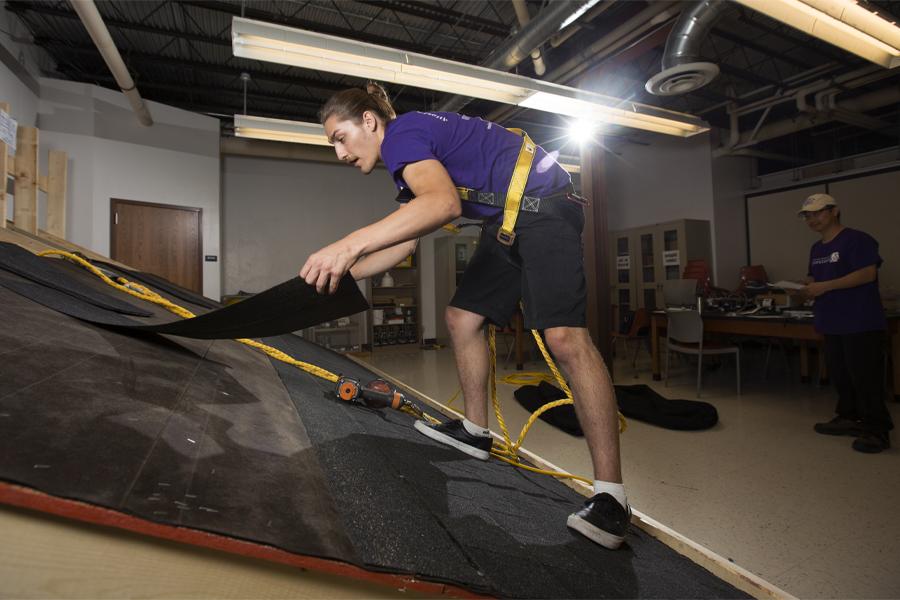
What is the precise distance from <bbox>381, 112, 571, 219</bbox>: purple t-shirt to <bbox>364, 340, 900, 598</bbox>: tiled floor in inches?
55.9

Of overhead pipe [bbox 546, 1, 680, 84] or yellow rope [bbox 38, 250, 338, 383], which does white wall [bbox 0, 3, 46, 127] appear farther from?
overhead pipe [bbox 546, 1, 680, 84]

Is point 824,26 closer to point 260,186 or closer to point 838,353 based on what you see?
point 838,353

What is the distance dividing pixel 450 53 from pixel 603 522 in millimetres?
5615

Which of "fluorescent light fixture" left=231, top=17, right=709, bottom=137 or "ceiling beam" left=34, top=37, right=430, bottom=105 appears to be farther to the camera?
"ceiling beam" left=34, top=37, right=430, bottom=105

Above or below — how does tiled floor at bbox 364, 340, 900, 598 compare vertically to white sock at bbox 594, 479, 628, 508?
below

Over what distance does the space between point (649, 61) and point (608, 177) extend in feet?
11.0

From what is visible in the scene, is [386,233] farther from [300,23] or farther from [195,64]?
[195,64]

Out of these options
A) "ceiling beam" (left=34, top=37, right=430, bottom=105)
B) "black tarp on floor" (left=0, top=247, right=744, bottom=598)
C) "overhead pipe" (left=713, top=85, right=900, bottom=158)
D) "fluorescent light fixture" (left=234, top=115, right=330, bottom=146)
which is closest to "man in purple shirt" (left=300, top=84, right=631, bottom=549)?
"black tarp on floor" (left=0, top=247, right=744, bottom=598)

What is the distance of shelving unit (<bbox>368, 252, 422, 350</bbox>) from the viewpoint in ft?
24.2

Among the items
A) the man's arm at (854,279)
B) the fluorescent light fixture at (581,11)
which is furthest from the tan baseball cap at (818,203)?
the fluorescent light fixture at (581,11)

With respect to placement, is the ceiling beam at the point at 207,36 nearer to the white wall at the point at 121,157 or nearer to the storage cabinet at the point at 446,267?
the white wall at the point at 121,157

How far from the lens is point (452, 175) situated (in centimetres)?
125

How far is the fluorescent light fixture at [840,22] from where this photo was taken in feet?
8.39

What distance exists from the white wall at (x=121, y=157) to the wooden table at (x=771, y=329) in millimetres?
5729
